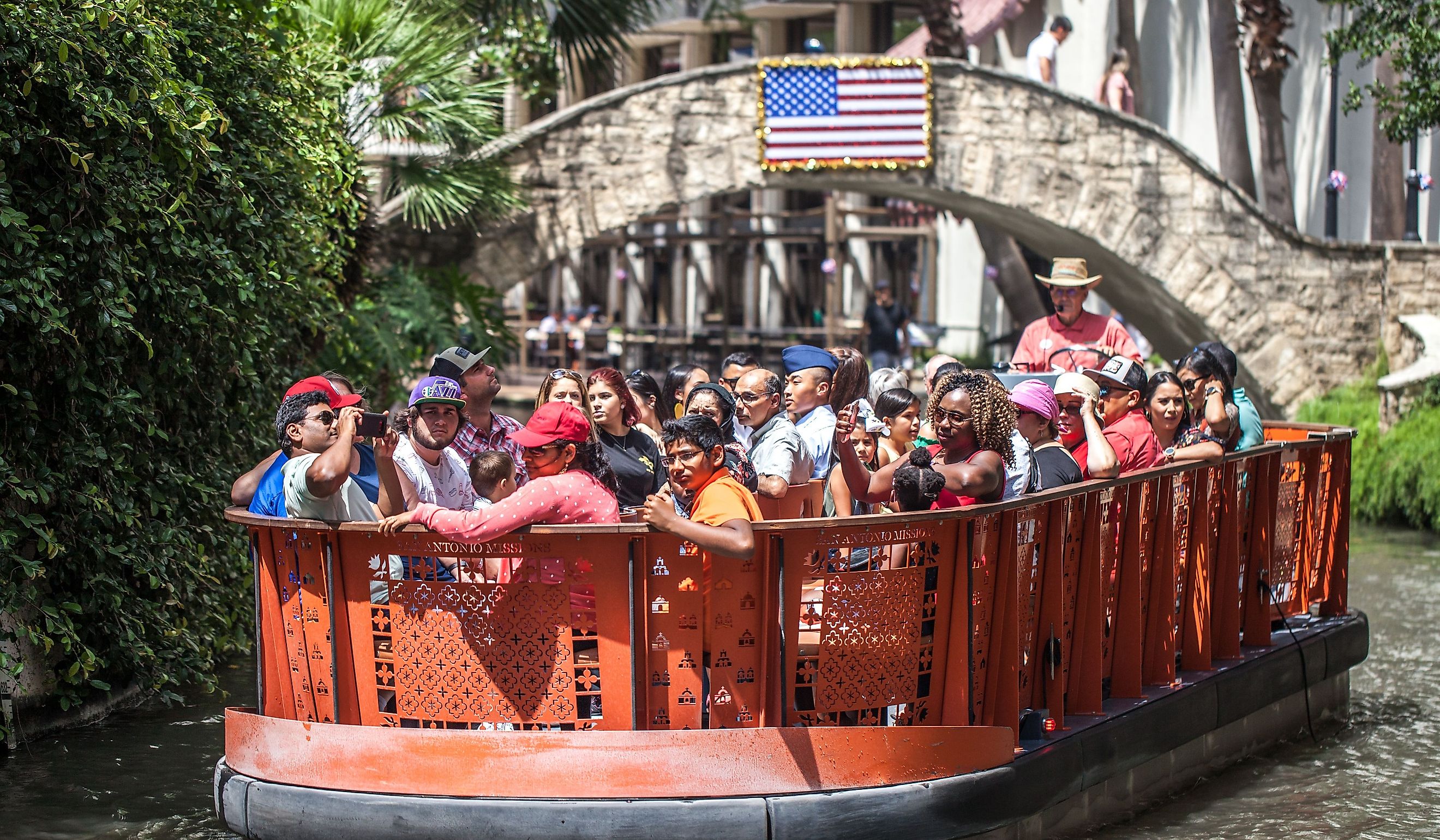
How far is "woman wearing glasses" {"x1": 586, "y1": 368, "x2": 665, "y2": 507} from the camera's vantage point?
22.7ft

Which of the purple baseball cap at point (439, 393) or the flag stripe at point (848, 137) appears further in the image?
the flag stripe at point (848, 137)

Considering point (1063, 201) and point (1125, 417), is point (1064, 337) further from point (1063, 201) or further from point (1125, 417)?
point (1063, 201)

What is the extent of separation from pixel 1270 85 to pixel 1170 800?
49.1 ft

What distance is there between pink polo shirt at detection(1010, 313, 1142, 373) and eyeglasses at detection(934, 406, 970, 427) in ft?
11.8

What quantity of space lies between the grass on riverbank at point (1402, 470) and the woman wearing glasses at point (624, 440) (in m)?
8.72

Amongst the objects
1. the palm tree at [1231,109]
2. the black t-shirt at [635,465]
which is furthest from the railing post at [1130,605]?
the palm tree at [1231,109]

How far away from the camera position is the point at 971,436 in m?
5.95

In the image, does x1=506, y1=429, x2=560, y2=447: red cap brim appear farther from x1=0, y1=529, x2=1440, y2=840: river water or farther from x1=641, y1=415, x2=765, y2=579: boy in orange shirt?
x1=0, y1=529, x2=1440, y2=840: river water

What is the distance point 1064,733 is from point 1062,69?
67.3 ft

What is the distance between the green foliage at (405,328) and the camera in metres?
12.8

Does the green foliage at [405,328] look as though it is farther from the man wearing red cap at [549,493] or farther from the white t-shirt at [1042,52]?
the white t-shirt at [1042,52]

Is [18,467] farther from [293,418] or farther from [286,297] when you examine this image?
[286,297]

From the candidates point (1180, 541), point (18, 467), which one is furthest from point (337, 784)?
point (1180, 541)

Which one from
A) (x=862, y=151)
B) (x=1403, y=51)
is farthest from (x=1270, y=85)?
(x=862, y=151)
